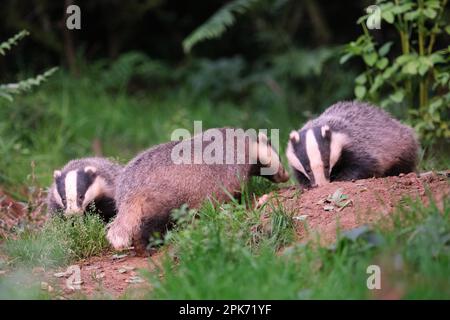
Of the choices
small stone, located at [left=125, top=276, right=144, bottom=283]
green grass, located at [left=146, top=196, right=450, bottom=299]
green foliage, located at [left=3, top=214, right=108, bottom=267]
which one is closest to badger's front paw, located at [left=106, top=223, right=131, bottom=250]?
green foliage, located at [left=3, top=214, right=108, bottom=267]

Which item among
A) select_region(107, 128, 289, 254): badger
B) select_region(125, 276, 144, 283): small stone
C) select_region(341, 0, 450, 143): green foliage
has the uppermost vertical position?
select_region(341, 0, 450, 143): green foliage

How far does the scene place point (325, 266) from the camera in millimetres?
3365

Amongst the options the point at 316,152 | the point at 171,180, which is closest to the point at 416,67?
the point at 316,152

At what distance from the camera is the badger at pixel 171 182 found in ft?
14.9

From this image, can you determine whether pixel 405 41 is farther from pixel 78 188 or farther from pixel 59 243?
pixel 59 243

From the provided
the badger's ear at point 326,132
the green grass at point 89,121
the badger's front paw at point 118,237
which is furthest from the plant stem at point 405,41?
the badger's front paw at point 118,237

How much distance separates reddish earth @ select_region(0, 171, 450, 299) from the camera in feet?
12.6

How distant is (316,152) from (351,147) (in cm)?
35

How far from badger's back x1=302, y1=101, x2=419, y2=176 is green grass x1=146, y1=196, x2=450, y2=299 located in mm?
1311

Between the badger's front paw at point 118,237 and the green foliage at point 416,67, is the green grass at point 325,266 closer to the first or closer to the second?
the badger's front paw at point 118,237

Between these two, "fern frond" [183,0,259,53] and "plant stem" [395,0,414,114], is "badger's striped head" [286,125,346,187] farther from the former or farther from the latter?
"fern frond" [183,0,259,53]

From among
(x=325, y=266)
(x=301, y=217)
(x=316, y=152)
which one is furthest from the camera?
(x=316, y=152)

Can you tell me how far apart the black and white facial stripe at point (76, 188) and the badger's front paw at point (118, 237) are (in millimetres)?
609
